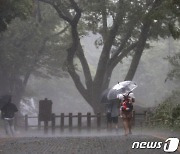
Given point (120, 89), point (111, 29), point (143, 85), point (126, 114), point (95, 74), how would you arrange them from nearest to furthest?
point (126, 114) → point (120, 89) → point (111, 29) → point (95, 74) → point (143, 85)

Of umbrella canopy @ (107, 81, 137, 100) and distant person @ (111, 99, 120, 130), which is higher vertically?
umbrella canopy @ (107, 81, 137, 100)

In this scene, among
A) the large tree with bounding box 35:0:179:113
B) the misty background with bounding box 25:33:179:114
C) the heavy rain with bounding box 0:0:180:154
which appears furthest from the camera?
the misty background with bounding box 25:33:179:114

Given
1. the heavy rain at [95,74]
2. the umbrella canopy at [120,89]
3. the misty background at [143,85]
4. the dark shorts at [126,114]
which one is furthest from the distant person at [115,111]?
the misty background at [143,85]

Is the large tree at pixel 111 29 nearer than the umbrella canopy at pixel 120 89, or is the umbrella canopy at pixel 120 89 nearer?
the umbrella canopy at pixel 120 89

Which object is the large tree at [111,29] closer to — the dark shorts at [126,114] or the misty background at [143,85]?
the dark shorts at [126,114]

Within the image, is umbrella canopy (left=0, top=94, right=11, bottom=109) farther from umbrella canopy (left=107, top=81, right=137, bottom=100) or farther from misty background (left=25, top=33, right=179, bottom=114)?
misty background (left=25, top=33, right=179, bottom=114)

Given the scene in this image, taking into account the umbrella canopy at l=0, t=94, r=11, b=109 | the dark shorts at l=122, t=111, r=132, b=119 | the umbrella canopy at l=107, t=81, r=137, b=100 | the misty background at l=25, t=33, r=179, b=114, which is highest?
the misty background at l=25, t=33, r=179, b=114

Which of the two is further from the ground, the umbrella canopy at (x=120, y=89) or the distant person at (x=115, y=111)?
the umbrella canopy at (x=120, y=89)

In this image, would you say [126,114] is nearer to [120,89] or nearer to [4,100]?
[120,89]

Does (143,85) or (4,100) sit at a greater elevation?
(143,85)

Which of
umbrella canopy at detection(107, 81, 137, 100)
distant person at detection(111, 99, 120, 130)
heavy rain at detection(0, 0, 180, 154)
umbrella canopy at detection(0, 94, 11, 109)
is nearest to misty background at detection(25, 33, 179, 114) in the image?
heavy rain at detection(0, 0, 180, 154)

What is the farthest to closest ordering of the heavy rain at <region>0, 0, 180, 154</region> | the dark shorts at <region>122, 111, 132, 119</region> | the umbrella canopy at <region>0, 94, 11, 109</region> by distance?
the umbrella canopy at <region>0, 94, 11, 109</region> < the dark shorts at <region>122, 111, 132, 119</region> < the heavy rain at <region>0, 0, 180, 154</region>

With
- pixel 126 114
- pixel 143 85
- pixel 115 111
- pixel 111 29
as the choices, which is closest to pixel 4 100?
pixel 115 111

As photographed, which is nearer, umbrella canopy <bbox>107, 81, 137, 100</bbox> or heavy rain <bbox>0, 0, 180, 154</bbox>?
heavy rain <bbox>0, 0, 180, 154</bbox>
